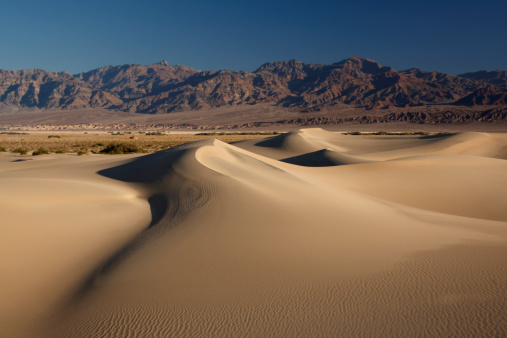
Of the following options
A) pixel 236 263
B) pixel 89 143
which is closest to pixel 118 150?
pixel 89 143

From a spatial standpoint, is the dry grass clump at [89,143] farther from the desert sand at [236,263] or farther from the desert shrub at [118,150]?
the desert sand at [236,263]

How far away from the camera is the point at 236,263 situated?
5758 mm

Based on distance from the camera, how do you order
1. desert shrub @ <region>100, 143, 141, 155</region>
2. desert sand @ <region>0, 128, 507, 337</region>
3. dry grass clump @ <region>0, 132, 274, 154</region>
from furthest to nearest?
1. dry grass clump @ <region>0, 132, 274, 154</region>
2. desert shrub @ <region>100, 143, 141, 155</region>
3. desert sand @ <region>0, 128, 507, 337</region>

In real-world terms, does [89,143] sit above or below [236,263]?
below

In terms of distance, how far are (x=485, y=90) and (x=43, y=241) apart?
146 meters

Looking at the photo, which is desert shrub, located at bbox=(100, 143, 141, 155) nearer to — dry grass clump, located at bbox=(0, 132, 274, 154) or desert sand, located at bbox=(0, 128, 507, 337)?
dry grass clump, located at bbox=(0, 132, 274, 154)

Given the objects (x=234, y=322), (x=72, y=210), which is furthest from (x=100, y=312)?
(x=72, y=210)

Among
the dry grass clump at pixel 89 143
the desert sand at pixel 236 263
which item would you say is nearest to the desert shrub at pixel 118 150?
the dry grass clump at pixel 89 143

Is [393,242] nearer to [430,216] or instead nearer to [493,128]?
[430,216]

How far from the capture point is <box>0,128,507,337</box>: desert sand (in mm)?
4215

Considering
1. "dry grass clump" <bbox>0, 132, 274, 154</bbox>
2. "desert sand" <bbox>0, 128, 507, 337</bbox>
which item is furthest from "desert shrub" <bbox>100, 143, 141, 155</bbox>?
"desert sand" <bbox>0, 128, 507, 337</bbox>

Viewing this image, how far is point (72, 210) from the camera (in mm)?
8469

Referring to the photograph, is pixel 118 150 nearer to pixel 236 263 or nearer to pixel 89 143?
pixel 89 143

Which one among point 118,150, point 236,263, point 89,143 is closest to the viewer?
point 236,263
